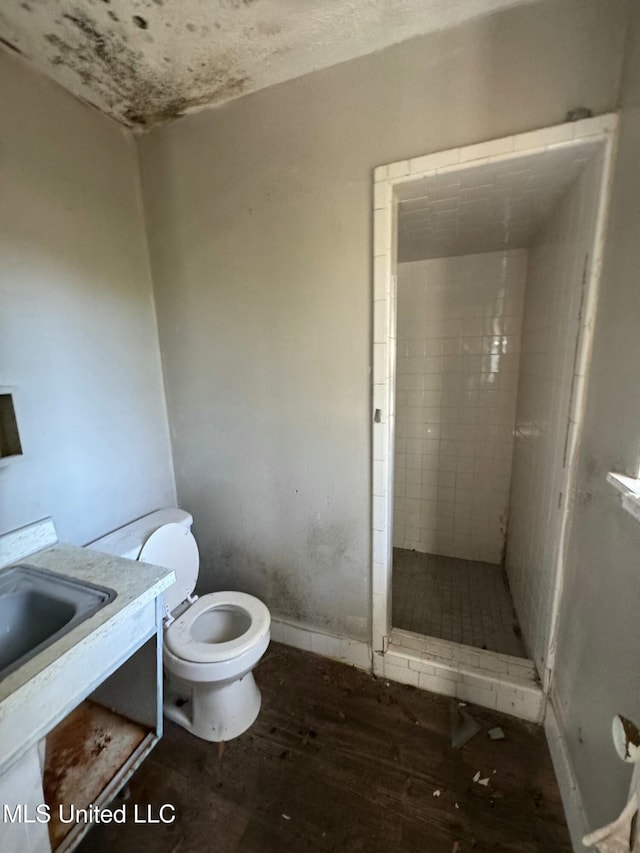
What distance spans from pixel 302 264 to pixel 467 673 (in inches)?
70.1

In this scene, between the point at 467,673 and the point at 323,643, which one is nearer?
the point at 467,673

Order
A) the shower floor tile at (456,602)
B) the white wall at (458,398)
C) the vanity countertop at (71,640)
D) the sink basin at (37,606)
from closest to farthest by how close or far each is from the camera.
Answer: the vanity countertop at (71,640), the sink basin at (37,606), the shower floor tile at (456,602), the white wall at (458,398)

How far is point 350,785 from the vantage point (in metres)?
1.18

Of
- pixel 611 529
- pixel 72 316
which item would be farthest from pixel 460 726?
pixel 72 316

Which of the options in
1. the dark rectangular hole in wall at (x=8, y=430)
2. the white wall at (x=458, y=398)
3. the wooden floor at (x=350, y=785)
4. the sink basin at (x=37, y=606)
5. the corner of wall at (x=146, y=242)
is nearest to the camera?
the sink basin at (x=37, y=606)

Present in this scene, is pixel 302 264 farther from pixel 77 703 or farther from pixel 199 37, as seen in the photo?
pixel 77 703

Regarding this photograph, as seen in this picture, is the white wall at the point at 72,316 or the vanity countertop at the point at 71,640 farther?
the white wall at the point at 72,316

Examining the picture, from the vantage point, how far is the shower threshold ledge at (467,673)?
1.37 metres

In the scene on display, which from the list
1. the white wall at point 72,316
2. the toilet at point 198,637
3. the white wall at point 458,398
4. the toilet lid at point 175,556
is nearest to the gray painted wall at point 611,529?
the toilet at point 198,637

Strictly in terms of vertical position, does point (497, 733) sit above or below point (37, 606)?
below

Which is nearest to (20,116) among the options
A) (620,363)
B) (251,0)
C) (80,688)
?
(251,0)

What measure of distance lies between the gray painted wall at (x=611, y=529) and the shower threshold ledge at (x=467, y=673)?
9.7 inches

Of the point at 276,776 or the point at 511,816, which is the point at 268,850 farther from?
the point at 511,816

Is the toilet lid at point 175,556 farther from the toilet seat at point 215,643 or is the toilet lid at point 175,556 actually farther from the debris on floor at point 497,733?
the debris on floor at point 497,733
